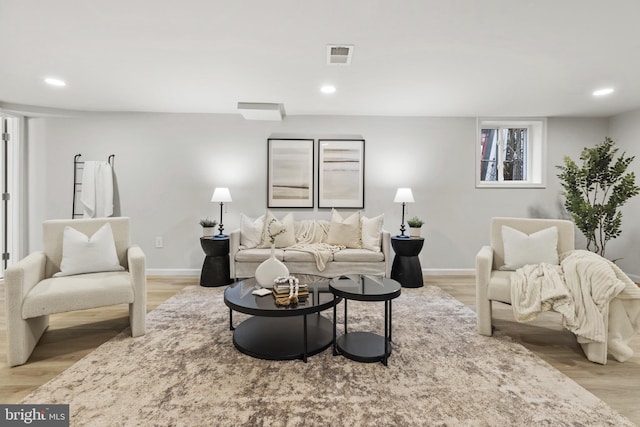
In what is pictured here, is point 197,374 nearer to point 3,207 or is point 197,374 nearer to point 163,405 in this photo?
point 163,405

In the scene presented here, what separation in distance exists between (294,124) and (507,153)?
3.22 meters

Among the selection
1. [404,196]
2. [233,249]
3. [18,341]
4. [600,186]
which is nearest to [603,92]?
[600,186]

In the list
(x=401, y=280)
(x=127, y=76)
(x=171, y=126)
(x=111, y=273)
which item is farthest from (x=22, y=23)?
(x=401, y=280)

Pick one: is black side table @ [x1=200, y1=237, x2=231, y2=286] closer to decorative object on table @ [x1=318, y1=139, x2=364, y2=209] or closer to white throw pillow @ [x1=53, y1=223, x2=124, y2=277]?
white throw pillow @ [x1=53, y1=223, x2=124, y2=277]

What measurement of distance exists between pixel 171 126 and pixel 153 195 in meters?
1.01

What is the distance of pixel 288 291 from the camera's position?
2.15 metres

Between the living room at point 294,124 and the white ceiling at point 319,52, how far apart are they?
0.03 m

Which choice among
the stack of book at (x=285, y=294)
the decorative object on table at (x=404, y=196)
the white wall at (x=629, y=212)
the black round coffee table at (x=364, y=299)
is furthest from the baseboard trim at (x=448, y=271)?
the stack of book at (x=285, y=294)

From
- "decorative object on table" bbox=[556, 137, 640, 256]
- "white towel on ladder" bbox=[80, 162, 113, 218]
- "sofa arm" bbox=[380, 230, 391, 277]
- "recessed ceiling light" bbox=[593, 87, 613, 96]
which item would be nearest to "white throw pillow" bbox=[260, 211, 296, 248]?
"sofa arm" bbox=[380, 230, 391, 277]

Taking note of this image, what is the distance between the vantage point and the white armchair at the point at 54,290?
6.75 ft

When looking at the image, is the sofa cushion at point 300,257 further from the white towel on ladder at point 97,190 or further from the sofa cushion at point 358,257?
the white towel on ladder at point 97,190

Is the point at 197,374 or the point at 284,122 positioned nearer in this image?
the point at 197,374

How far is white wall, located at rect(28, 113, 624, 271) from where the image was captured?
4.43 metres

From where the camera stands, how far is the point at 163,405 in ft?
5.41
